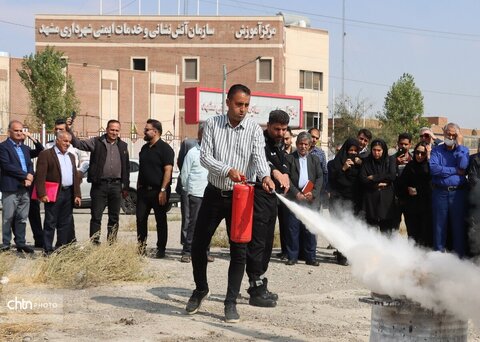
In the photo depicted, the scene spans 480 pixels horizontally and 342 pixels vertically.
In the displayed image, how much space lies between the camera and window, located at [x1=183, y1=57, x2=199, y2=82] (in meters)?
72.1

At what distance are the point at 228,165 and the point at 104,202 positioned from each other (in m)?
4.99

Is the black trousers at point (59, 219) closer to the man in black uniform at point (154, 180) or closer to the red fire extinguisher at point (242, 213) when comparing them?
the man in black uniform at point (154, 180)

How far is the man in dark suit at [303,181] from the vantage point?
12.0 m

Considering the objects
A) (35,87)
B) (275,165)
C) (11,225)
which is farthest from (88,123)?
(275,165)

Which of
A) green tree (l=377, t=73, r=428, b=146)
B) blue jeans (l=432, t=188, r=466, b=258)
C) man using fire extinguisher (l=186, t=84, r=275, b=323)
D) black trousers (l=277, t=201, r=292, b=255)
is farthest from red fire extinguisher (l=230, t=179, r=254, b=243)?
green tree (l=377, t=73, r=428, b=146)

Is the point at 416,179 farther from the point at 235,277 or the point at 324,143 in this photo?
the point at 324,143

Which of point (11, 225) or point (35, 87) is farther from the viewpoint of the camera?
point (35, 87)

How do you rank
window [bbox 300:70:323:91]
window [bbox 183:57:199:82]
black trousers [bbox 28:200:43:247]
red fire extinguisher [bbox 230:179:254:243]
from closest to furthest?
red fire extinguisher [bbox 230:179:254:243] → black trousers [bbox 28:200:43:247] → window [bbox 183:57:199:82] → window [bbox 300:70:323:91]

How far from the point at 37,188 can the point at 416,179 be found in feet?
18.6

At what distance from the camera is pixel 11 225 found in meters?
12.6

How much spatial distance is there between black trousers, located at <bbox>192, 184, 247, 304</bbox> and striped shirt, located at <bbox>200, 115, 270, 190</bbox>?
0.53 feet

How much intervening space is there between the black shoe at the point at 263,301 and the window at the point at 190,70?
64.3 m

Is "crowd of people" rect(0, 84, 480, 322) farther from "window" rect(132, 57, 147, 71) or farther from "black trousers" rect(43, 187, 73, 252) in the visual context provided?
"window" rect(132, 57, 147, 71)

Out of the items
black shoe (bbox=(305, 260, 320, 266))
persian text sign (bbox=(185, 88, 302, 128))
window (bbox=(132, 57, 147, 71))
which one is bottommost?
black shoe (bbox=(305, 260, 320, 266))
